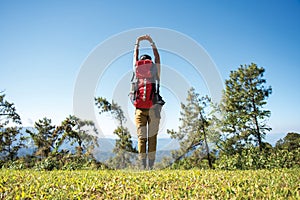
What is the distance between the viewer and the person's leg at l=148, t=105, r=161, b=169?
6.46m

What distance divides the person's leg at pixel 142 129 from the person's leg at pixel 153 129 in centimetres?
12

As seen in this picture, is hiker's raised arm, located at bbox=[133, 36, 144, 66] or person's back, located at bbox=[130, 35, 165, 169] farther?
hiker's raised arm, located at bbox=[133, 36, 144, 66]

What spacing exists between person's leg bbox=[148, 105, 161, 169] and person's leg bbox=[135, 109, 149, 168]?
120 millimetres

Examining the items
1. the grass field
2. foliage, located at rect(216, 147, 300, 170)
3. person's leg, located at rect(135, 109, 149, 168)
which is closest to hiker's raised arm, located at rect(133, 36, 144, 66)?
person's leg, located at rect(135, 109, 149, 168)

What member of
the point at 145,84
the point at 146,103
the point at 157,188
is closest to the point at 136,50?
the point at 145,84

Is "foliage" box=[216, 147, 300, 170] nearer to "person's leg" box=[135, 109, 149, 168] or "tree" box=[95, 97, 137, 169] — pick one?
"person's leg" box=[135, 109, 149, 168]

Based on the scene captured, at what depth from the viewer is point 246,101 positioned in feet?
85.1

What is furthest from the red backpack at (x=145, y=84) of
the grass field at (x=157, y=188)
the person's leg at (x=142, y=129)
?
the grass field at (x=157, y=188)

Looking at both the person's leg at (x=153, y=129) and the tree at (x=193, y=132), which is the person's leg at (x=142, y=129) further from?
the tree at (x=193, y=132)

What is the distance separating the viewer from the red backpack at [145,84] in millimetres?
6410

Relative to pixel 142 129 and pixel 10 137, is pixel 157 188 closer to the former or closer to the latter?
pixel 142 129

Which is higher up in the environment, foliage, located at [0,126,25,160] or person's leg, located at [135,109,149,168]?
foliage, located at [0,126,25,160]

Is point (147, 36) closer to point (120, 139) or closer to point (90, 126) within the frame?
point (120, 139)

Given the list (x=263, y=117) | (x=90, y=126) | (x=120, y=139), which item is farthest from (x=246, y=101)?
(x=90, y=126)
